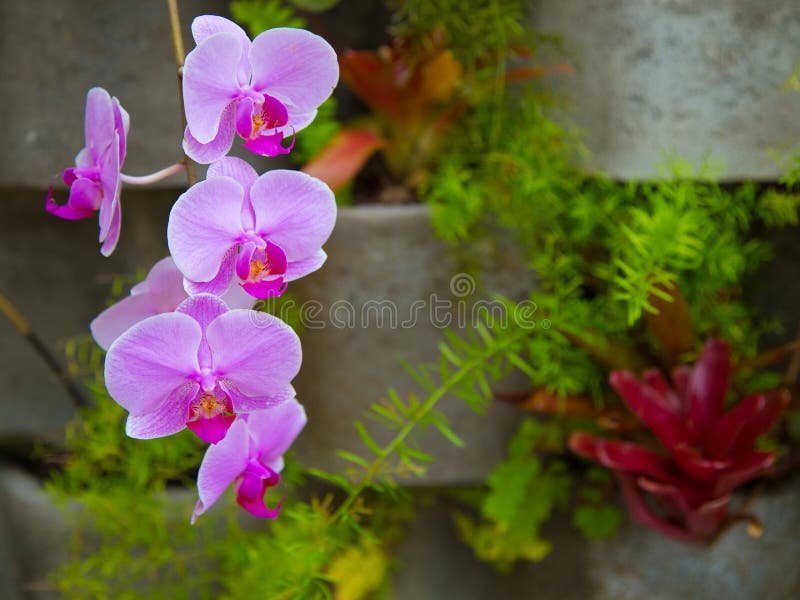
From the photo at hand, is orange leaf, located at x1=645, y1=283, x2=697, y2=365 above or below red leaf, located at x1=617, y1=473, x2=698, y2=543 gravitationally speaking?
above

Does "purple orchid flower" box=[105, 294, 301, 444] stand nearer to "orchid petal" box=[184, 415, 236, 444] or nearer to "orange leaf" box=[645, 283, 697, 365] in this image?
"orchid petal" box=[184, 415, 236, 444]

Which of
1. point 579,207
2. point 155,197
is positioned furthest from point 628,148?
point 155,197

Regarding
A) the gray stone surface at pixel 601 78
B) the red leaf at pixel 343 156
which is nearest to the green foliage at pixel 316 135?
the red leaf at pixel 343 156

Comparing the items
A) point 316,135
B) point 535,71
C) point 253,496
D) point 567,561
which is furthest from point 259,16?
point 567,561

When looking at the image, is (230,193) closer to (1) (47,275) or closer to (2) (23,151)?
(2) (23,151)

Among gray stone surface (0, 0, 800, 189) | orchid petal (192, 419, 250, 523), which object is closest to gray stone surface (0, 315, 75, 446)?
gray stone surface (0, 0, 800, 189)

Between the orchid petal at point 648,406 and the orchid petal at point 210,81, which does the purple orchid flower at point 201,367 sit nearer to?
the orchid petal at point 210,81
